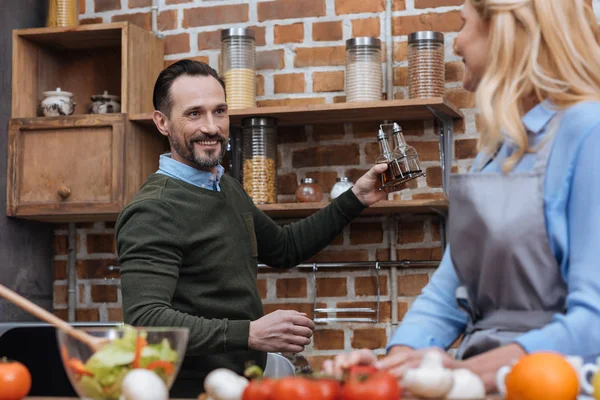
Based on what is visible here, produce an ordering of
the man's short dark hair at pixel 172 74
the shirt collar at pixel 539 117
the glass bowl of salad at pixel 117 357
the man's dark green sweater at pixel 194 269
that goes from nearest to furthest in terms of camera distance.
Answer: the glass bowl of salad at pixel 117 357, the shirt collar at pixel 539 117, the man's dark green sweater at pixel 194 269, the man's short dark hair at pixel 172 74

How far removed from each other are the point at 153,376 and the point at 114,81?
90.0 inches

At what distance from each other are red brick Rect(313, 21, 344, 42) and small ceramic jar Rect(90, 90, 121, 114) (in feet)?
2.35

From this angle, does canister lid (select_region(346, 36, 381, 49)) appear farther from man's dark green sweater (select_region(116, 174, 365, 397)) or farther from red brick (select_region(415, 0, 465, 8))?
man's dark green sweater (select_region(116, 174, 365, 397))

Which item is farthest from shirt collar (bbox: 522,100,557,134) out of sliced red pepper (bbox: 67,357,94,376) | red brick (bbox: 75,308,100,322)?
red brick (bbox: 75,308,100,322)

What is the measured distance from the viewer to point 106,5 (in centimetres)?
313

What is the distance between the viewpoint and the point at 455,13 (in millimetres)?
2814

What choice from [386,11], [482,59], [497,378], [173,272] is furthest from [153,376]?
[386,11]

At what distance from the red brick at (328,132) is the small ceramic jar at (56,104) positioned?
844 mm

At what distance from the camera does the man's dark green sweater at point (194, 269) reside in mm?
2004

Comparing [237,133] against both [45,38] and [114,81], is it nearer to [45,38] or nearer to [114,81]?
[114,81]

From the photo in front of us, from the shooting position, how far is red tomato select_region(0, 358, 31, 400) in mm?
1084

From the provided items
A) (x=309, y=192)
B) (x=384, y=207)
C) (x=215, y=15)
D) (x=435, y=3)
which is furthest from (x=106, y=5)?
(x=384, y=207)

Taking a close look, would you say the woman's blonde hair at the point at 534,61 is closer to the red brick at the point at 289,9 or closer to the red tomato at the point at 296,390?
the red tomato at the point at 296,390

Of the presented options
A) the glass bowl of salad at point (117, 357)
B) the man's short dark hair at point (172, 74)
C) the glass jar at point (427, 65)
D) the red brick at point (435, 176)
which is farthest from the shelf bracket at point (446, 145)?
the glass bowl of salad at point (117, 357)
